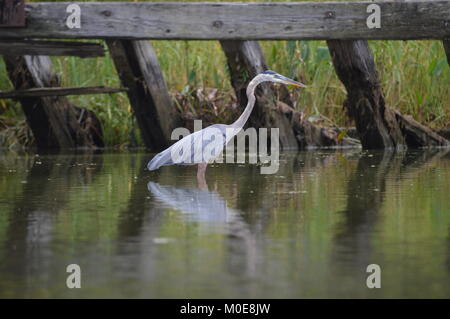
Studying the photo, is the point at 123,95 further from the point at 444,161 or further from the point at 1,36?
the point at 444,161

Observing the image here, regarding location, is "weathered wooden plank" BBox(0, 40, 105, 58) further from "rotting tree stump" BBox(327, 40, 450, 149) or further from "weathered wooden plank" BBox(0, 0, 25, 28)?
"rotting tree stump" BBox(327, 40, 450, 149)

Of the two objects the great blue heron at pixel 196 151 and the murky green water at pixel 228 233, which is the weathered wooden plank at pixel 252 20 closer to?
the great blue heron at pixel 196 151

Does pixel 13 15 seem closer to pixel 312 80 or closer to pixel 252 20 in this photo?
pixel 252 20

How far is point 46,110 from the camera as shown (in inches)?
452

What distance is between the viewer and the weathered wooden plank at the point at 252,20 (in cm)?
974

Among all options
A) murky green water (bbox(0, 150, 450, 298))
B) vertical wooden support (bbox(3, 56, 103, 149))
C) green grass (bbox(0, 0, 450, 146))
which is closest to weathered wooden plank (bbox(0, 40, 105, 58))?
vertical wooden support (bbox(3, 56, 103, 149))

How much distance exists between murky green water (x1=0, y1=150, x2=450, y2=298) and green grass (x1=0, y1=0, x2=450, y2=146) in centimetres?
381

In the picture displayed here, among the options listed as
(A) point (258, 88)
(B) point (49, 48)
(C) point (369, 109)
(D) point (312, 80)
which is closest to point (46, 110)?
(B) point (49, 48)

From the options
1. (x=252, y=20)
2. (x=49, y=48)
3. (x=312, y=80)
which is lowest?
(x=312, y=80)

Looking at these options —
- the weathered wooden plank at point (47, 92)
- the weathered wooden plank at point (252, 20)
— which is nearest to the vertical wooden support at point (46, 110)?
the weathered wooden plank at point (47, 92)

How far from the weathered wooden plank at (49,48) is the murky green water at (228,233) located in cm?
221

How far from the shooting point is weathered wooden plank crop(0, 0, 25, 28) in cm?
981

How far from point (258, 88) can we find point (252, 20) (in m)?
1.34

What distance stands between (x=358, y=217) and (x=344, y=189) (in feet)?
4.89
